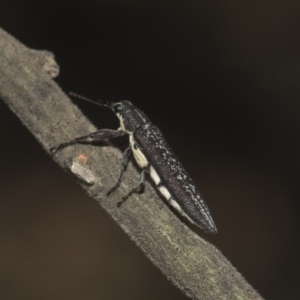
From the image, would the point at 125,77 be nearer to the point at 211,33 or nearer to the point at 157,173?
the point at 211,33

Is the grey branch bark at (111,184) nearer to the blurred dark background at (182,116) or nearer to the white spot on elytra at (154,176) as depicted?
the white spot on elytra at (154,176)

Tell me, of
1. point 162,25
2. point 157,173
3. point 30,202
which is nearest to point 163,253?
point 157,173

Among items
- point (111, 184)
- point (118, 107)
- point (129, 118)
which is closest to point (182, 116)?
point (118, 107)

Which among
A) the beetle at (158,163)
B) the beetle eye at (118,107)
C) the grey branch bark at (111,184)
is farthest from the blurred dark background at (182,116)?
the grey branch bark at (111,184)

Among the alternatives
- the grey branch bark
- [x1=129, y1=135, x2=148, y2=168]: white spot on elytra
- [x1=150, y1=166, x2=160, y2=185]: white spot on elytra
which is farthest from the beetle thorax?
the grey branch bark

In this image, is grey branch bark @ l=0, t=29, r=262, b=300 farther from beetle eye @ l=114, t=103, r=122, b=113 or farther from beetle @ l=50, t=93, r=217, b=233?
beetle eye @ l=114, t=103, r=122, b=113
